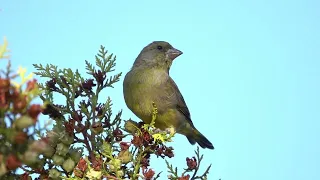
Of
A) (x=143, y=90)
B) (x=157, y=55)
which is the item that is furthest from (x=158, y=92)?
(x=157, y=55)

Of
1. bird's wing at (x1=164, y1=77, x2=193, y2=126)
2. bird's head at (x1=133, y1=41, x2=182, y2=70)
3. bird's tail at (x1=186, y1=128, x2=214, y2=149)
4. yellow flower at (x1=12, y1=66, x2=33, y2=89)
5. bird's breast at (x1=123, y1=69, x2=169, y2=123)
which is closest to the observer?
yellow flower at (x1=12, y1=66, x2=33, y2=89)

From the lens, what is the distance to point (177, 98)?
16.4 ft

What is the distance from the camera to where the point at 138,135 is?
2736 mm

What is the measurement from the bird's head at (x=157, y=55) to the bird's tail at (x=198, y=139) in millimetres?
779

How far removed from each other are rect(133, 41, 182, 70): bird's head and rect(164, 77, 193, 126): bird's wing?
0.75 ft

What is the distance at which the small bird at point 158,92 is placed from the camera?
451 centimetres

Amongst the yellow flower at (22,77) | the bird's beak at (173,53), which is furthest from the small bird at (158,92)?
the yellow flower at (22,77)

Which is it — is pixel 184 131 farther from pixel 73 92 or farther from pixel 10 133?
pixel 10 133

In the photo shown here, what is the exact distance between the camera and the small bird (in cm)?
451

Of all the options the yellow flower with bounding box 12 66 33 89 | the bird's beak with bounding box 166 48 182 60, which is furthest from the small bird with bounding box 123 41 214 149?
the yellow flower with bounding box 12 66 33 89

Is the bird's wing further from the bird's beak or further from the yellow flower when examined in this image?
the yellow flower

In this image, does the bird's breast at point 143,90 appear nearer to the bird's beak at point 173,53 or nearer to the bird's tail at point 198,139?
the bird's beak at point 173,53

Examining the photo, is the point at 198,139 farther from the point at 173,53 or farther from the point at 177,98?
the point at 173,53

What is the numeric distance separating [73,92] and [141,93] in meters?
1.59
